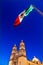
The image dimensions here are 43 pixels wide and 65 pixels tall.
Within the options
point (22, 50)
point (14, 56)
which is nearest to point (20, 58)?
point (22, 50)

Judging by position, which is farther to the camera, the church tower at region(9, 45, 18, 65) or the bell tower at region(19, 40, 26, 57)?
the church tower at region(9, 45, 18, 65)

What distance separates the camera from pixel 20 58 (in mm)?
28703

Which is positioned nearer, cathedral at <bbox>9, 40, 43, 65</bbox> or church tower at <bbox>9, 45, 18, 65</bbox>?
cathedral at <bbox>9, 40, 43, 65</bbox>

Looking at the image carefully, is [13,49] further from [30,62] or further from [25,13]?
[25,13]

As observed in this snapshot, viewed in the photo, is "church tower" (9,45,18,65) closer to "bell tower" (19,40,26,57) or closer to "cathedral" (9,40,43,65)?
"cathedral" (9,40,43,65)

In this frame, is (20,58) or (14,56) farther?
(14,56)

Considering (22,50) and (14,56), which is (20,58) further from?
(14,56)

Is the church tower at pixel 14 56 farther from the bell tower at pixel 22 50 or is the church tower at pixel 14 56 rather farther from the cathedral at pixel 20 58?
the bell tower at pixel 22 50

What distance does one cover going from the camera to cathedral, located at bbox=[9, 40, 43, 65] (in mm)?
28375

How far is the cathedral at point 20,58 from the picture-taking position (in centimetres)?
2838

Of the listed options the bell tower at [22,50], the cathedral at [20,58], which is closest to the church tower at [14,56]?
the cathedral at [20,58]

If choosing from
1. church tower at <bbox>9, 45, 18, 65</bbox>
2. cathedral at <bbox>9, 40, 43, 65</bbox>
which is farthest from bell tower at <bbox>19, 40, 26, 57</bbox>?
church tower at <bbox>9, 45, 18, 65</bbox>

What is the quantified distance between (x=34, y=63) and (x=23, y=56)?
3927 mm

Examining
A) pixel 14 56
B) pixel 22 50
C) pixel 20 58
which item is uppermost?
pixel 14 56
